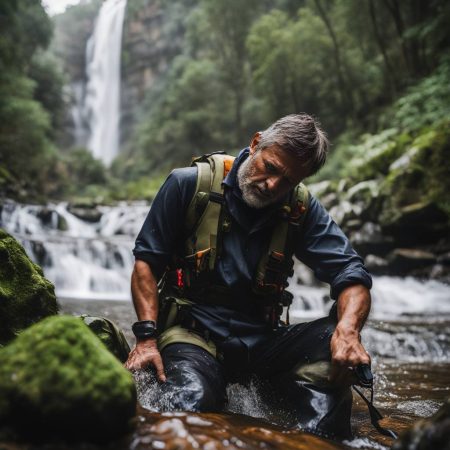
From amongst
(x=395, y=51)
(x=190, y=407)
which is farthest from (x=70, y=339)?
(x=395, y=51)

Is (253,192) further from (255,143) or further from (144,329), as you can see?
(144,329)

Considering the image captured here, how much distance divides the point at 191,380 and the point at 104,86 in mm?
50103

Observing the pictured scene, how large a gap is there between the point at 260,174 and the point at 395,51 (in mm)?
22113

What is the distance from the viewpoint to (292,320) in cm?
706

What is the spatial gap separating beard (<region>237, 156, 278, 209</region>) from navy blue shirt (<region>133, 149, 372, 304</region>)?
0.21 ft

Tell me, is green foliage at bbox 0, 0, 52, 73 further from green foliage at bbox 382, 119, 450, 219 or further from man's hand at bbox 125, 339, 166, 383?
man's hand at bbox 125, 339, 166, 383

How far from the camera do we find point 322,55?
23062 millimetres

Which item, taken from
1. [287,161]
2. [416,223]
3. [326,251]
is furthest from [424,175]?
[287,161]

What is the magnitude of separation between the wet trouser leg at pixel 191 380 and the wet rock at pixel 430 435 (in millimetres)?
943

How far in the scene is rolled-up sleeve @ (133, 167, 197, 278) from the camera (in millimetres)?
2607

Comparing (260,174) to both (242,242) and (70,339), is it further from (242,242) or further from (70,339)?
(70,339)

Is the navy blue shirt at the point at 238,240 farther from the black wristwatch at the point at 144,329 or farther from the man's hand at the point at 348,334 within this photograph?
Result: the black wristwatch at the point at 144,329

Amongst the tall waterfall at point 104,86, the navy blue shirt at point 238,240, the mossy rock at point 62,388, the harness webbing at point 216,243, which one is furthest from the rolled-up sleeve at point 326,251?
the tall waterfall at point 104,86

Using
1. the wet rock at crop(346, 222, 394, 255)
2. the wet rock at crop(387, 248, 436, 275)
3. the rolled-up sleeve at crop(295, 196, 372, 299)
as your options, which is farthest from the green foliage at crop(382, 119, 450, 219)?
the rolled-up sleeve at crop(295, 196, 372, 299)
